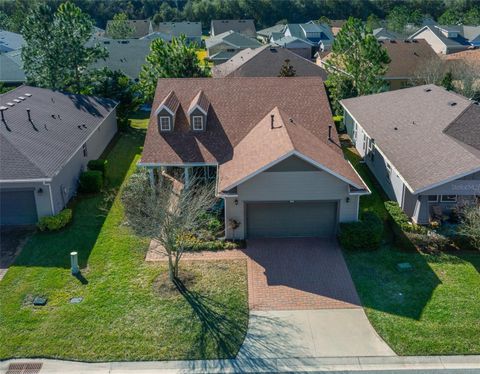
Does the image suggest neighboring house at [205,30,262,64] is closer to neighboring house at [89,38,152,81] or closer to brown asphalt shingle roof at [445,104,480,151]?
neighboring house at [89,38,152,81]

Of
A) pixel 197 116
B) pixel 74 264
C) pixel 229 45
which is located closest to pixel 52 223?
pixel 74 264

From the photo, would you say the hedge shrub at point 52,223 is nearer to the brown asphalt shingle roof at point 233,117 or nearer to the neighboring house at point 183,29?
the brown asphalt shingle roof at point 233,117

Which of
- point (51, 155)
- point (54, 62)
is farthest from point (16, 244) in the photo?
point (54, 62)

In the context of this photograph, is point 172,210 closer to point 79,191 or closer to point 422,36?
point 79,191

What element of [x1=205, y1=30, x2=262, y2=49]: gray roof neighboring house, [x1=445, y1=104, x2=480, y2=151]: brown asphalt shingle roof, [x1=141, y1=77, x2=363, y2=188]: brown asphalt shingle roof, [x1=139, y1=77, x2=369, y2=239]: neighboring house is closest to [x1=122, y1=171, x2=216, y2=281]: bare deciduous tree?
[x1=139, y1=77, x2=369, y2=239]: neighboring house

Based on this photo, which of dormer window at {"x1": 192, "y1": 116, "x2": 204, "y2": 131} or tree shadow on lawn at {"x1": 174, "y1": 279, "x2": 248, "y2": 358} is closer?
tree shadow on lawn at {"x1": 174, "y1": 279, "x2": 248, "y2": 358}

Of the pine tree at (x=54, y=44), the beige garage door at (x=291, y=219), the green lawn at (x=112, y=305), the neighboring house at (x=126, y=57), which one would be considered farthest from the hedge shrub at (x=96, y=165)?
the neighboring house at (x=126, y=57)
